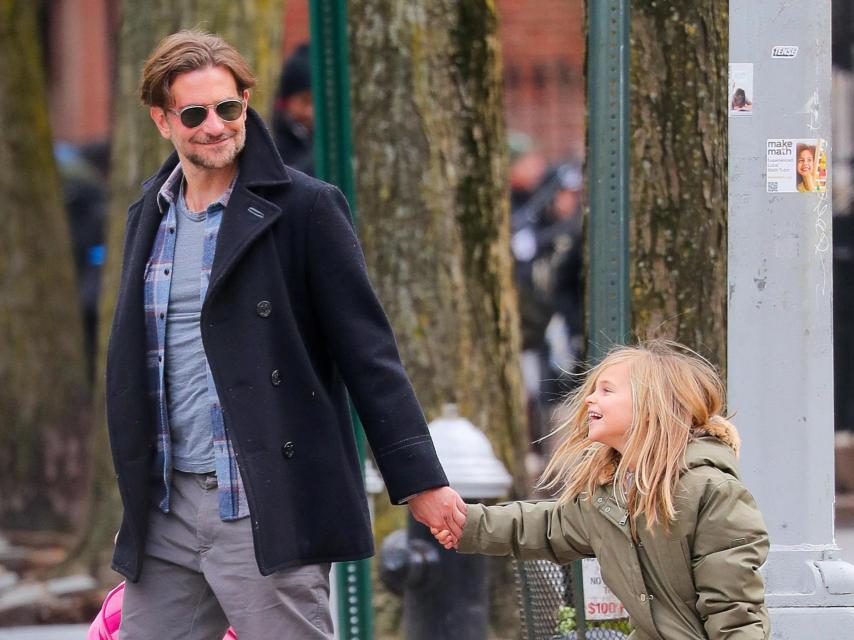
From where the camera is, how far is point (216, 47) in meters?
3.77

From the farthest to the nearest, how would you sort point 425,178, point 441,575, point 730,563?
point 425,178, point 441,575, point 730,563

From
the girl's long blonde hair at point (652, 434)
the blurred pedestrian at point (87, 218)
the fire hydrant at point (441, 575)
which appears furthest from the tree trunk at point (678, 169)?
the blurred pedestrian at point (87, 218)

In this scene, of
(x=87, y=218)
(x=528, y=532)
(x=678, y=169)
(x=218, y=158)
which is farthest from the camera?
(x=87, y=218)

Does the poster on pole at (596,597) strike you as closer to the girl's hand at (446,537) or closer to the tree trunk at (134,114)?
the girl's hand at (446,537)

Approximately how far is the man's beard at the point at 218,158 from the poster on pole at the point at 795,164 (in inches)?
63.5

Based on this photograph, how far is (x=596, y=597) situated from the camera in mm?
4469

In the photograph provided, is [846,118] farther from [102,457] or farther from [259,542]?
[259,542]

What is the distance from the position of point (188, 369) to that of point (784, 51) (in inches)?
78.1

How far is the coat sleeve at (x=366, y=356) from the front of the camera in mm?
3709

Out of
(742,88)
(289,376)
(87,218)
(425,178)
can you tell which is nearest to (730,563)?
(289,376)

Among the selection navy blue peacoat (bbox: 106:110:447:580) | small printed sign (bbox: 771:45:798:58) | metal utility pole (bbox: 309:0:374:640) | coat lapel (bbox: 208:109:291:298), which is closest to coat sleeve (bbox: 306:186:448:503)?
navy blue peacoat (bbox: 106:110:447:580)

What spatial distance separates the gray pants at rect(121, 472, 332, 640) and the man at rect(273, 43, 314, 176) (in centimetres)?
817

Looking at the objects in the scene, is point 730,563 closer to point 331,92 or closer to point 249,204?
point 249,204

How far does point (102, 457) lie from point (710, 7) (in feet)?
14.3
